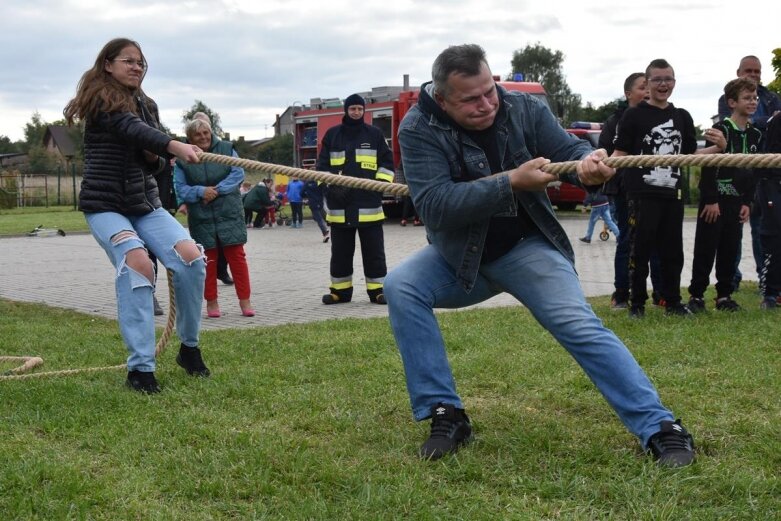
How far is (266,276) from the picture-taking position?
1259 centimetres

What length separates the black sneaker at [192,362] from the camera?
5.61 m

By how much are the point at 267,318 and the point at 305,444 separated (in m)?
4.64

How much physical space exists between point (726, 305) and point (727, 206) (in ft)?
2.75

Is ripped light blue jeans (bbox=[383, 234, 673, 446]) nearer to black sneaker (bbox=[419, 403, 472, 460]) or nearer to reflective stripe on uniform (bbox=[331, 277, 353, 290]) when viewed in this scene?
black sneaker (bbox=[419, 403, 472, 460])

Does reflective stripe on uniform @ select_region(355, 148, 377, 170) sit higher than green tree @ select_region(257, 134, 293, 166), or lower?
lower

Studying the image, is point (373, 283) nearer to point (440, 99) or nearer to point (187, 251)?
point (187, 251)

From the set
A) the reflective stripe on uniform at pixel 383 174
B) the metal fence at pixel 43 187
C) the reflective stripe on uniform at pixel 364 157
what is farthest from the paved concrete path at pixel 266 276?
the metal fence at pixel 43 187

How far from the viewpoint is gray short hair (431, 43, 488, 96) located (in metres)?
3.77

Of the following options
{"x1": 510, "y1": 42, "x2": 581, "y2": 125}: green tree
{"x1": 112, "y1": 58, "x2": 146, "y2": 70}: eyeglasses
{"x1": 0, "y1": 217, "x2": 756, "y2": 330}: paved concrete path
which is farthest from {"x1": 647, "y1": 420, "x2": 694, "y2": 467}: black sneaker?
{"x1": 510, "y1": 42, "x2": 581, "y2": 125}: green tree

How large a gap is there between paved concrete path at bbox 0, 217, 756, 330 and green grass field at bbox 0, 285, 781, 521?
2.63m

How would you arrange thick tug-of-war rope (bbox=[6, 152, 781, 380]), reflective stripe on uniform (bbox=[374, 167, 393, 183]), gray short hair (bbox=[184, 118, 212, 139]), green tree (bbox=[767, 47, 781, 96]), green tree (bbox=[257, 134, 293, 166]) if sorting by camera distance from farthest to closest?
1. green tree (bbox=[257, 134, 293, 166])
2. green tree (bbox=[767, 47, 781, 96])
3. reflective stripe on uniform (bbox=[374, 167, 393, 183])
4. gray short hair (bbox=[184, 118, 212, 139])
5. thick tug-of-war rope (bbox=[6, 152, 781, 380])

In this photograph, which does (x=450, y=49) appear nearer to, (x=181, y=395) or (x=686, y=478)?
(x=686, y=478)

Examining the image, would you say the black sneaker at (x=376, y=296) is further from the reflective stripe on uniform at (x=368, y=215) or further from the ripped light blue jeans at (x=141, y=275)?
the ripped light blue jeans at (x=141, y=275)

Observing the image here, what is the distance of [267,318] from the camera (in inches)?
341
